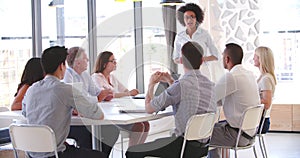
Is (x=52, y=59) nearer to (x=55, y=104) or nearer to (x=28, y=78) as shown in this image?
(x=55, y=104)

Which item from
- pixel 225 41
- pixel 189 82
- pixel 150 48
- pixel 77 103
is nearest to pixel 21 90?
pixel 77 103

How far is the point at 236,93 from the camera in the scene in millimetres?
4059

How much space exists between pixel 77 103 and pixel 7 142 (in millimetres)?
1530

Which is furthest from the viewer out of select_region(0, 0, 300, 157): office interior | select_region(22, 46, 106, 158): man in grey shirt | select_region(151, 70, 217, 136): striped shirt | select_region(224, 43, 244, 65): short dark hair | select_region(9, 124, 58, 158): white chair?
select_region(0, 0, 300, 157): office interior

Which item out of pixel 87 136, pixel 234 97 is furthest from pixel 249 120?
pixel 87 136

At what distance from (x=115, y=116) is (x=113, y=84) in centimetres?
161

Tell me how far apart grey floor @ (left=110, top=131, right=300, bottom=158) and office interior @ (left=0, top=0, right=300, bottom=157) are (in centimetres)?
8

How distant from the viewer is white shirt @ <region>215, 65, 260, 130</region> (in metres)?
4.01

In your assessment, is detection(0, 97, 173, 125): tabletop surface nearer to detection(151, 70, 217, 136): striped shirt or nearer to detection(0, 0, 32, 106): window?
detection(151, 70, 217, 136): striped shirt

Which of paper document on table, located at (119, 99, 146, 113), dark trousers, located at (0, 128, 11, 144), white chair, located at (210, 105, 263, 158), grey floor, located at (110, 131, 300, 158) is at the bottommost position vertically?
grey floor, located at (110, 131, 300, 158)

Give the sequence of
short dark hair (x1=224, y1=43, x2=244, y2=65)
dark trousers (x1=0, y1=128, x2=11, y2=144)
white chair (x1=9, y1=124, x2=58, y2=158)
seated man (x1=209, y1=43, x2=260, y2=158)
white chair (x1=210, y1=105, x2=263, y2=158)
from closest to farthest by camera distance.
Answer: white chair (x1=9, y1=124, x2=58, y2=158)
white chair (x1=210, y1=105, x2=263, y2=158)
seated man (x1=209, y1=43, x2=260, y2=158)
short dark hair (x1=224, y1=43, x2=244, y2=65)
dark trousers (x1=0, y1=128, x2=11, y2=144)

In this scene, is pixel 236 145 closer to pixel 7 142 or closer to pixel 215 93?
pixel 215 93

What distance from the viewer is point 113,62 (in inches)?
190

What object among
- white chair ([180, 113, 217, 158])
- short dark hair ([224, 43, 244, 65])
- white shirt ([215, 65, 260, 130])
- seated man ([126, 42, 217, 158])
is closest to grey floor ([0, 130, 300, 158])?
white shirt ([215, 65, 260, 130])
